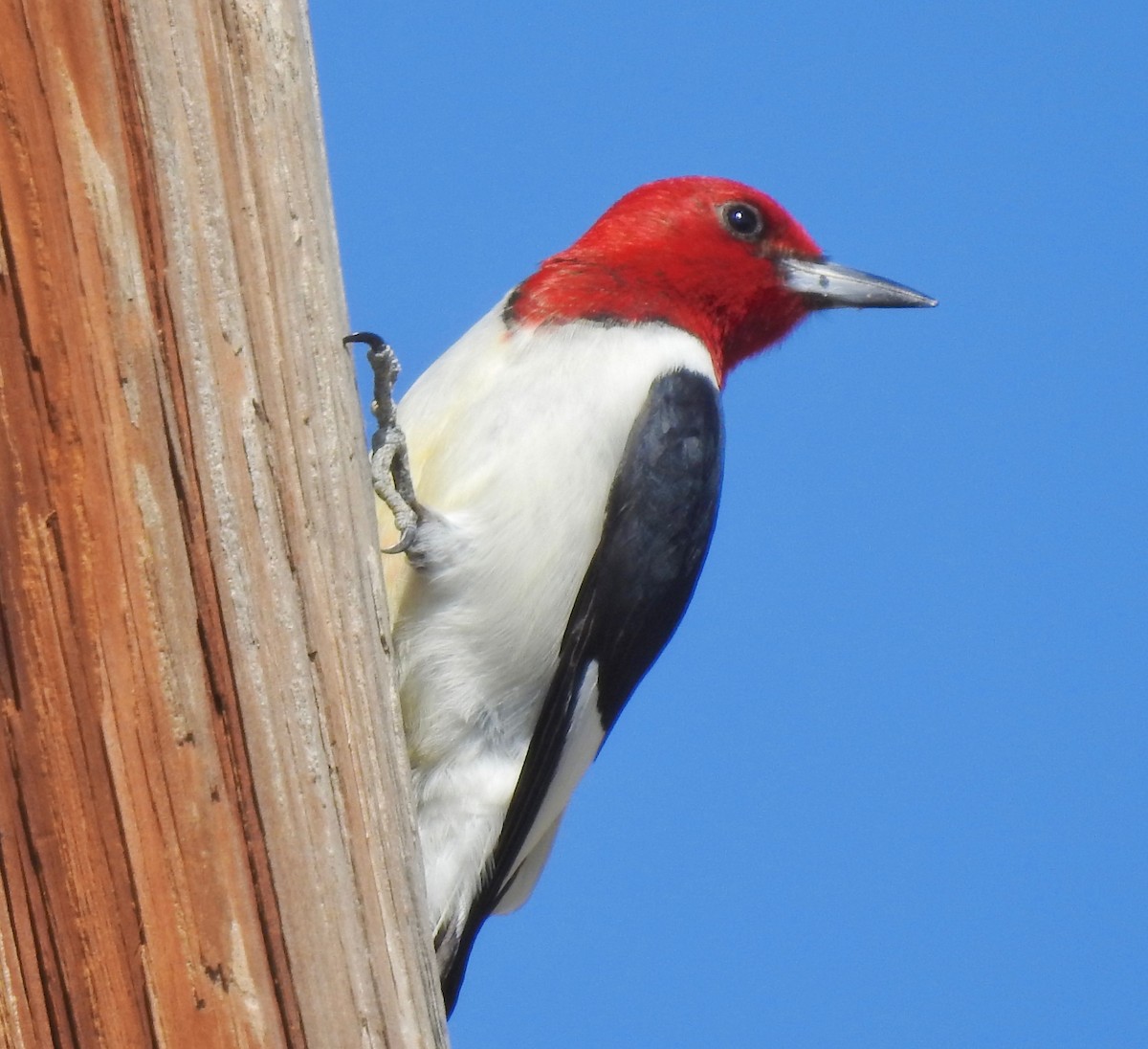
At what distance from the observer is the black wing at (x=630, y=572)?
3197mm

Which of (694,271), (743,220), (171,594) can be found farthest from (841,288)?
(171,594)

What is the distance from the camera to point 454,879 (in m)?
3.27

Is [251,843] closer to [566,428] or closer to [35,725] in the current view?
[35,725]

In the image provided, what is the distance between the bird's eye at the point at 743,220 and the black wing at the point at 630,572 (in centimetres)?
89

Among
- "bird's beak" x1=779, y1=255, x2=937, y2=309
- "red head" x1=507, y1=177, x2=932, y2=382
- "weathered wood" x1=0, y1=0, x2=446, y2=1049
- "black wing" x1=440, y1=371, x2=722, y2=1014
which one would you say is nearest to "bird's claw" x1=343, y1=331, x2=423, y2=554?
"black wing" x1=440, y1=371, x2=722, y2=1014

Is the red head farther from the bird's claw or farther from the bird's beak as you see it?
the bird's claw

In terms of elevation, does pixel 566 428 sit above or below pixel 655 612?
above

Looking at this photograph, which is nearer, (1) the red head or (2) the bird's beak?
(1) the red head

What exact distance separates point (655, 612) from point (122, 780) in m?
1.63

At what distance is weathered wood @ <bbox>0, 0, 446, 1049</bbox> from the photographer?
186cm

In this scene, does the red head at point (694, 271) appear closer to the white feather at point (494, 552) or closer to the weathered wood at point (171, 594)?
the white feather at point (494, 552)

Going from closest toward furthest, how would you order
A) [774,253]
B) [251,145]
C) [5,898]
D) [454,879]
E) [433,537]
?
1. [5,898]
2. [251,145]
3. [433,537]
4. [454,879]
5. [774,253]

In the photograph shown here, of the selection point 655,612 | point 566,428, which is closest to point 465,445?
point 566,428

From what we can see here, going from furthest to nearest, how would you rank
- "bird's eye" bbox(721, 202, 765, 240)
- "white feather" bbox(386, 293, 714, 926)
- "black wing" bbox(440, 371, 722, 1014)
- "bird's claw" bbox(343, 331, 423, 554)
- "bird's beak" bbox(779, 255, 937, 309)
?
"bird's beak" bbox(779, 255, 937, 309)
"bird's eye" bbox(721, 202, 765, 240)
"black wing" bbox(440, 371, 722, 1014)
"white feather" bbox(386, 293, 714, 926)
"bird's claw" bbox(343, 331, 423, 554)
